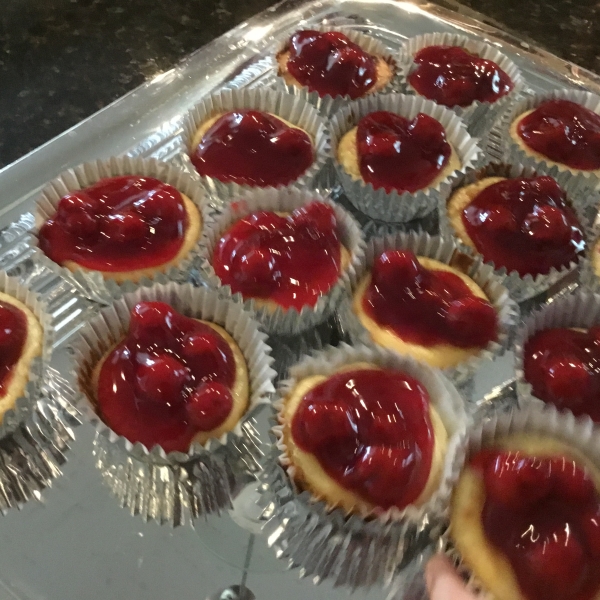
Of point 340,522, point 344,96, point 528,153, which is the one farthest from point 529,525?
point 344,96

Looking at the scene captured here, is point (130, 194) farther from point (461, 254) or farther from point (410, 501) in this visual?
point (410, 501)

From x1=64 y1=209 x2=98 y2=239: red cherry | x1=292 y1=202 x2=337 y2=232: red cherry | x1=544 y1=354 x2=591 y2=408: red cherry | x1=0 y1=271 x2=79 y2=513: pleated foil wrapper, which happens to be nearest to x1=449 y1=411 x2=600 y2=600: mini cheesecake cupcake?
x1=544 y1=354 x2=591 y2=408: red cherry

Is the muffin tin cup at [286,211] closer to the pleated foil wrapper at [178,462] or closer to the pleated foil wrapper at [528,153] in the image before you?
the pleated foil wrapper at [178,462]

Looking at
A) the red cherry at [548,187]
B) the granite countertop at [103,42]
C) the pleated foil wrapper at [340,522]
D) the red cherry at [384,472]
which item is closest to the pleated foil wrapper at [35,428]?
the pleated foil wrapper at [340,522]

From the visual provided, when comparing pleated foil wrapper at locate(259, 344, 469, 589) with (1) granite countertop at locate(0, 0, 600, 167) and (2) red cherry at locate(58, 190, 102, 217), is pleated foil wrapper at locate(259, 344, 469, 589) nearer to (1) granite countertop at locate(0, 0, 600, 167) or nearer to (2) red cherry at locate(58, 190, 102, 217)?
(2) red cherry at locate(58, 190, 102, 217)

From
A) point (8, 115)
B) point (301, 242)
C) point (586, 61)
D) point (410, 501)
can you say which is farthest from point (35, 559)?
point (586, 61)

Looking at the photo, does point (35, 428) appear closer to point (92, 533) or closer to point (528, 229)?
point (92, 533)
